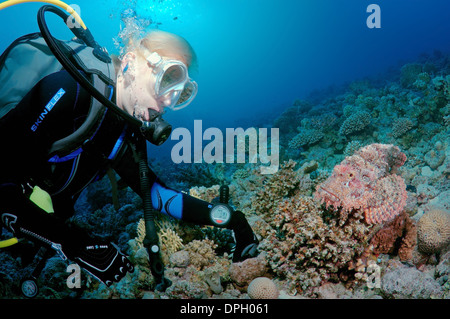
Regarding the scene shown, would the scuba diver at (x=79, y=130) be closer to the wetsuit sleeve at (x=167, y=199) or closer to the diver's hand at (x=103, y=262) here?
the diver's hand at (x=103, y=262)

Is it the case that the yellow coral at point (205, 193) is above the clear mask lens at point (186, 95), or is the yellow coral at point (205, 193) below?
below

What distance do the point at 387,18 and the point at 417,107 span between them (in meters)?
104

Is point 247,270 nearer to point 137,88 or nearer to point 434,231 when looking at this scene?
point 434,231

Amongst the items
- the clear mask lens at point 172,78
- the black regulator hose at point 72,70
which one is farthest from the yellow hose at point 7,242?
the clear mask lens at point 172,78

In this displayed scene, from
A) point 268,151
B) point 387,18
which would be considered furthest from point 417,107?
point 387,18

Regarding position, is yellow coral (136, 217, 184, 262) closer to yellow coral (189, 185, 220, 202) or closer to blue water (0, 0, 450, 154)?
yellow coral (189, 185, 220, 202)

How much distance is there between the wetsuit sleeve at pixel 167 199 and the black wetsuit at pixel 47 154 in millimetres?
467

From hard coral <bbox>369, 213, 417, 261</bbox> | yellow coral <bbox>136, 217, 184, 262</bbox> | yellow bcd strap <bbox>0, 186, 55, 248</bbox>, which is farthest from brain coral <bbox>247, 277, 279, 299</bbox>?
yellow bcd strap <bbox>0, 186, 55, 248</bbox>

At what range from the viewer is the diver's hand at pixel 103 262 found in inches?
78.3

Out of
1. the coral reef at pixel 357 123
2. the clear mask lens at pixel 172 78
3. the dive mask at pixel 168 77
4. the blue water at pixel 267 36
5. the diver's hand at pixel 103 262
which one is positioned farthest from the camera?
the blue water at pixel 267 36

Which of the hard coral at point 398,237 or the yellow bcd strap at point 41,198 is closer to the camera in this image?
the yellow bcd strap at point 41,198

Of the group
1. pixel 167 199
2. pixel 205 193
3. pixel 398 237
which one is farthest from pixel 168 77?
pixel 398 237

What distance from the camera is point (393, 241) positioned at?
2.64 meters
